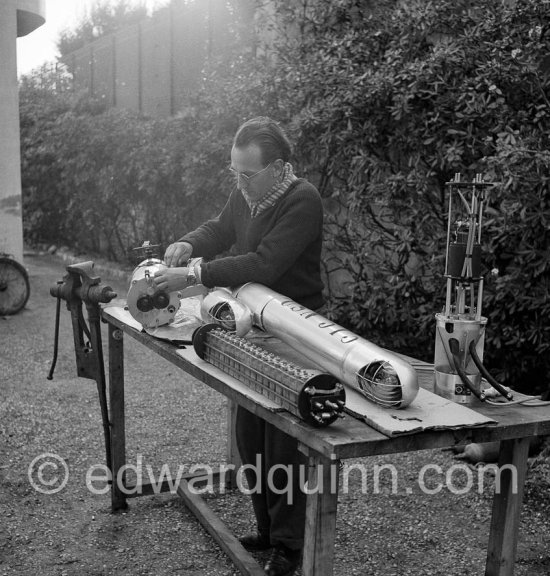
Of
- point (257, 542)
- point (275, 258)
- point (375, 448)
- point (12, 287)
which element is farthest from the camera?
point (12, 287)

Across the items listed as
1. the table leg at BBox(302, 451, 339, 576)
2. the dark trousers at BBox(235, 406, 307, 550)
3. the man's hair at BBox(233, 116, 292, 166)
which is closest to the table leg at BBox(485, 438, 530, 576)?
the table leg at BBox(302, 451, 339, 576)

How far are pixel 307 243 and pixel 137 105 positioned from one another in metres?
10.2

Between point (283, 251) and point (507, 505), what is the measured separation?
3.65 ft

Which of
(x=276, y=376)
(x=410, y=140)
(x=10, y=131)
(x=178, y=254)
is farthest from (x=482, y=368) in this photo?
(x=10, y=131)

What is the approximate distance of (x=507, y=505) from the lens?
7.04 ft

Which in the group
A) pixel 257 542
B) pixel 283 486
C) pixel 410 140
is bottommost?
pixel 257 542

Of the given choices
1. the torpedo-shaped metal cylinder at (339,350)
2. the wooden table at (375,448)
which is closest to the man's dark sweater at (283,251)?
the torpedo-shaped metal cylinder at (339,350)

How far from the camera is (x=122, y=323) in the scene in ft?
10.2

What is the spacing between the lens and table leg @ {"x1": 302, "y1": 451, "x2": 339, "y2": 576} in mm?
1861

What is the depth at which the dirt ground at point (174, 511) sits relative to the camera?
3148 mm

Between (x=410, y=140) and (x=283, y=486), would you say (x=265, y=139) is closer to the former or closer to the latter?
(x=283, y=486)

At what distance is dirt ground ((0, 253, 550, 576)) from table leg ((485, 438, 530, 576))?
96cm

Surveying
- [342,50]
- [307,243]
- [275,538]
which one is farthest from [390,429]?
[342,50]

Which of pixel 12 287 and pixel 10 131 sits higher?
pixel 10 131
